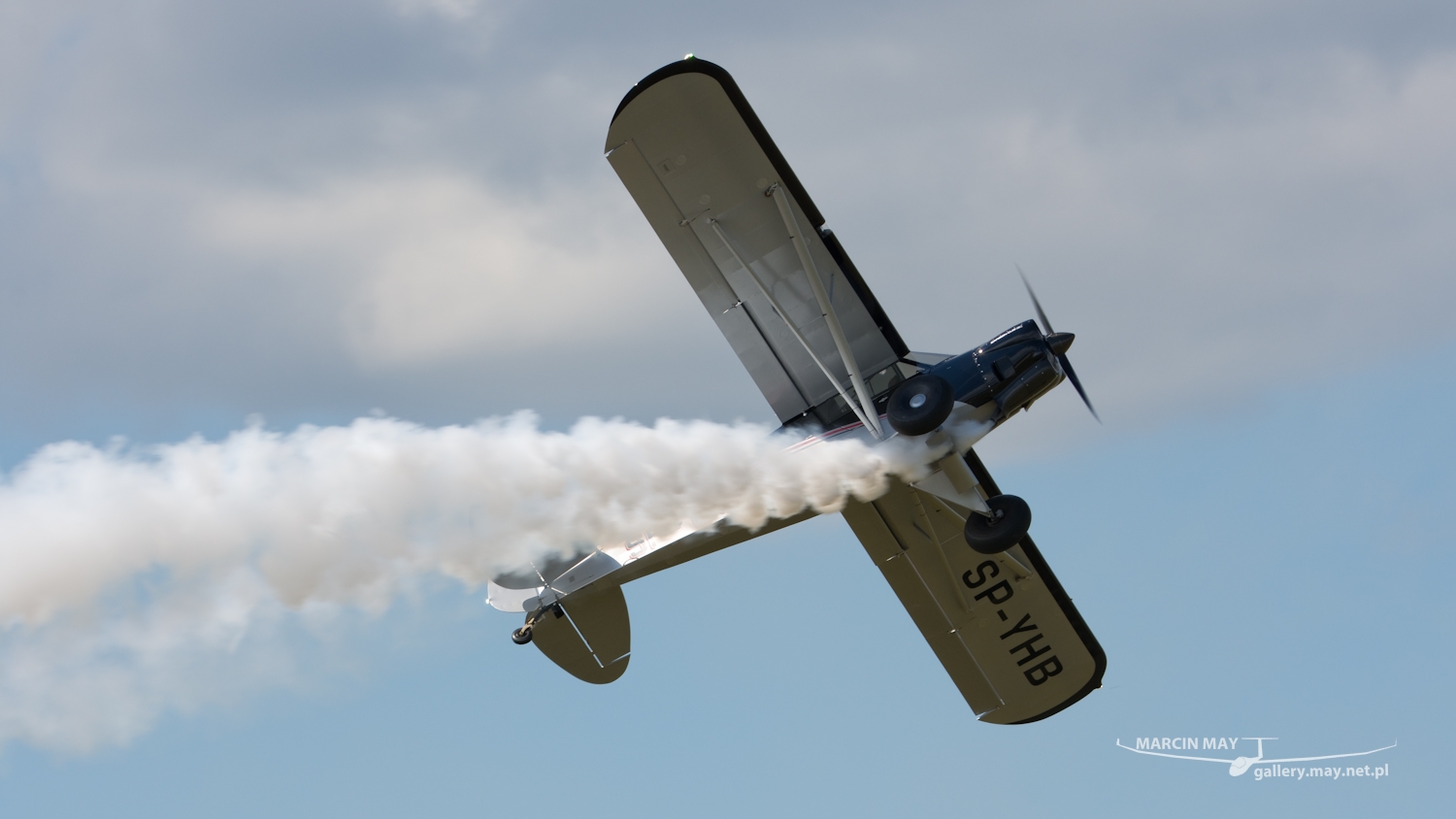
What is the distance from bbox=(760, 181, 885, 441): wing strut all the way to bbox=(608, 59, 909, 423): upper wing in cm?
10

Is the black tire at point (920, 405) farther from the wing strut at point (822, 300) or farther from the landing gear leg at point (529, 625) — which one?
the landing gear leg at point (529, 625)

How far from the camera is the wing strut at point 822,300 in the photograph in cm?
1212

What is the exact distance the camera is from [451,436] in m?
13.1

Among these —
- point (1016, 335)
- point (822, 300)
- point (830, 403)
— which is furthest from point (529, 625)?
point (1016, 335)

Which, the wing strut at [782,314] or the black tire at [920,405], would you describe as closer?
the black tire at [920,405]

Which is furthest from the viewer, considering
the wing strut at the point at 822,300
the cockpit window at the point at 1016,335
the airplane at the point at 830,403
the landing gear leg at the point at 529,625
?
the landing gear leg at the point at 529,625

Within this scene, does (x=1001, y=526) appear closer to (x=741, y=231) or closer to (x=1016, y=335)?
(x=1016, y=335)

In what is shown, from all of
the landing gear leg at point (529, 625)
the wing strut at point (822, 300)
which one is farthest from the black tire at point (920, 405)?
the landing gear leg at point (529, 625)

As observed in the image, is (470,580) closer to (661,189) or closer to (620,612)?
(620,612)

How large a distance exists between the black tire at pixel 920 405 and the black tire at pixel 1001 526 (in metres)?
1.19

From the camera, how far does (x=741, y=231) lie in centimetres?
1241

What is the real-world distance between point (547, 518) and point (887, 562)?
414 centimetres

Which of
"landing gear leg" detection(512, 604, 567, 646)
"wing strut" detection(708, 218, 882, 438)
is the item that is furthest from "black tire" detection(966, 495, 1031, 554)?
"landing gear leg" detection(512, 604, 567, 646)

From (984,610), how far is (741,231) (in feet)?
18.8
